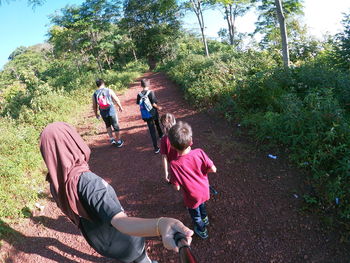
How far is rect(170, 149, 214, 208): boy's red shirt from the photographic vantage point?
7.10 ft

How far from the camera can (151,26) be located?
76.1 ft

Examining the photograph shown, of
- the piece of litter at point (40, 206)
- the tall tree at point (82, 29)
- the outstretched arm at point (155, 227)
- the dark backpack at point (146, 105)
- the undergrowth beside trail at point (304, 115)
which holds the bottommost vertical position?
the piece of litter at point (40, 206)

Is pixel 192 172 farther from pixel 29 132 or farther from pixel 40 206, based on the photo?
pixel 29 132

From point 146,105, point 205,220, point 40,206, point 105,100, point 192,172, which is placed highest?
point 105,100

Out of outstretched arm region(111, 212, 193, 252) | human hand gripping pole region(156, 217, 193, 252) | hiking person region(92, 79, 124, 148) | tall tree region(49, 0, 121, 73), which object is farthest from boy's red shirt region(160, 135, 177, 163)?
tall tree region(49, 0, 121, 73)

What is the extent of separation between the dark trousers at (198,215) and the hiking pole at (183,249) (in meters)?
1.61

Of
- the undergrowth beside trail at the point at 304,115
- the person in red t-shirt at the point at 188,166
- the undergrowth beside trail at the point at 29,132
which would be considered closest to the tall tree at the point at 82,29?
the undergrowth beside trail at the point at 29,132

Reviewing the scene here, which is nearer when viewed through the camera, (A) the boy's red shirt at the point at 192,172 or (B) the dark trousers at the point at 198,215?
(A) the boy's red shirt at the point at 192,172

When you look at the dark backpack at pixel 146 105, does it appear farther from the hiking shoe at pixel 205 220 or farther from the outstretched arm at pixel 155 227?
the outstretched arm at pixel 155 227

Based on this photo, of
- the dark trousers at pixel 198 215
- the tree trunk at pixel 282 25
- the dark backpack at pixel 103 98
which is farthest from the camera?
the tree trunk at pixel 282 25

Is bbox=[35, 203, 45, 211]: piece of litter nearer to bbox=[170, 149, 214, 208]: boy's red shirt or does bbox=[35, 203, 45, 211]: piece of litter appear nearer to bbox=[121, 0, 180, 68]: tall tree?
bbox=[170, 149, 214, 208]: boy's red shirt

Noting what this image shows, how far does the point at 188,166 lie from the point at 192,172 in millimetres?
91

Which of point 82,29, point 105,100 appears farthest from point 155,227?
point 82,29

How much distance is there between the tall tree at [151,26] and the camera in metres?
22.4
